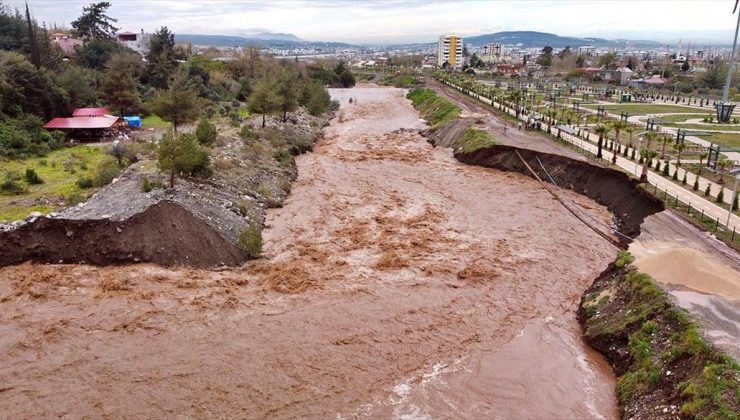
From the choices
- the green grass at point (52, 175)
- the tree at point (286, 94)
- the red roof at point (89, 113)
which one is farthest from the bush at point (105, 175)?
the tree at point (286, 94)

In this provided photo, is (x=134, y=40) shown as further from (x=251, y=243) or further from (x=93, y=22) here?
(x=251, y=243)

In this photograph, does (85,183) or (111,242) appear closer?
(111,242)

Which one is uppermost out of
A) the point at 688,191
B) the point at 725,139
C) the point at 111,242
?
the point at 725,139

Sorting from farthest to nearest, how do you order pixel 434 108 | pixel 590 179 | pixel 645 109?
pixel 434 108
pixel 645 109
pixel 590 179

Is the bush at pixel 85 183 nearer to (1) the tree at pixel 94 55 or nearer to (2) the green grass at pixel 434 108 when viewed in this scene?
(2) the green grass at pixel 434 108

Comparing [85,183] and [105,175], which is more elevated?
[105,175]

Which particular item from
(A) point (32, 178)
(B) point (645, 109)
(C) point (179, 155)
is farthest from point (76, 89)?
(B) point (645, 109)
